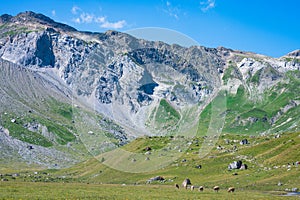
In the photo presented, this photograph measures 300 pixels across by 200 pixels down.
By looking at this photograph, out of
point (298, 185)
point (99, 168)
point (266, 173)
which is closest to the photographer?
point (298, 185)

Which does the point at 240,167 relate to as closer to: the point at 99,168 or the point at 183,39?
the point at 99,168

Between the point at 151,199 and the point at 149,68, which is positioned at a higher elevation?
the point at 149,68

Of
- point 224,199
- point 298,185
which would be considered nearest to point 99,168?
point 298,185

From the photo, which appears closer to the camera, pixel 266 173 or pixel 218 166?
pixel 266 173

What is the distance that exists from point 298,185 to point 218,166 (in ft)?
170

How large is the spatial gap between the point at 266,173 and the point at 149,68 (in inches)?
3270

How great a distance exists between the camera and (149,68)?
49531 millimetres

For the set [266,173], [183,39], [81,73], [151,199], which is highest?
[183,39]

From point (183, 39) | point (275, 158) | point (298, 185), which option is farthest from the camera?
point (275, 158)

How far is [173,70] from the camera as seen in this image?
51.0m

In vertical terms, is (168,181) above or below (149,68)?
below

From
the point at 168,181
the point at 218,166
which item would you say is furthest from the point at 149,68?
the point at 218,166

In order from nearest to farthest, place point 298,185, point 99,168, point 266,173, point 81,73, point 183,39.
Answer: point 183,39
point 81,73
point 298,185
point 266,173
point 99,168

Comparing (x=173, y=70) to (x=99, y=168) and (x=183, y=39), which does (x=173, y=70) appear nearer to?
(x=183, y=39)
